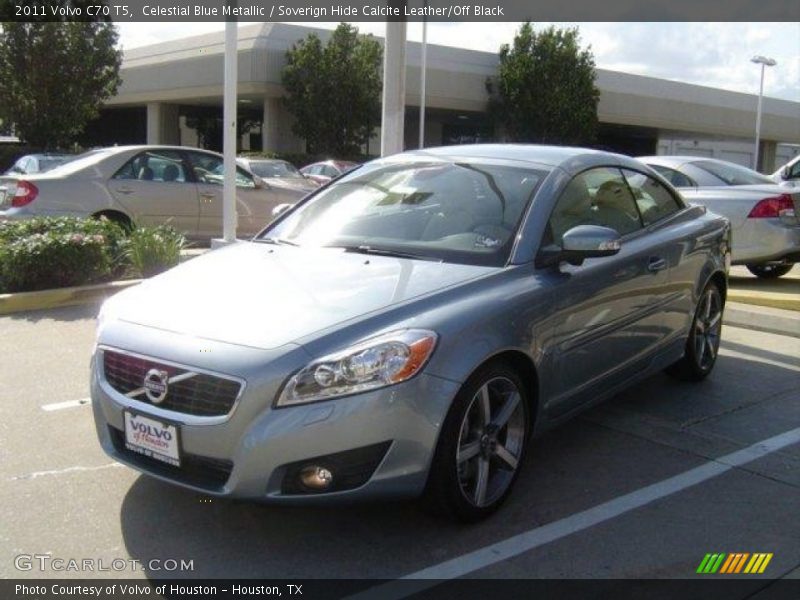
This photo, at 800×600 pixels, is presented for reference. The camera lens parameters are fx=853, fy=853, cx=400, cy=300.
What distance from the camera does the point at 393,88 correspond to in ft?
30.1

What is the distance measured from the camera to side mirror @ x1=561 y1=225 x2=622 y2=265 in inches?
158

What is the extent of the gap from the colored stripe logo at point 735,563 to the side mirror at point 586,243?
1.44 metres

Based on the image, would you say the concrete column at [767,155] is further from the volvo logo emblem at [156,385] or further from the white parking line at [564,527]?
the volvo logo emblem at [156,385]

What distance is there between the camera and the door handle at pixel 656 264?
4.90 m

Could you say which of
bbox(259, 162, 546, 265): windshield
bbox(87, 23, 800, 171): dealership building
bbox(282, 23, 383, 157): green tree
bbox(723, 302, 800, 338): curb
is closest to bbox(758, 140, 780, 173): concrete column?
bbox(87, 23, 800, 171): dealership building

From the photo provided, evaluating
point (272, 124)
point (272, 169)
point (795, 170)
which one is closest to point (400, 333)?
point (795, 170)

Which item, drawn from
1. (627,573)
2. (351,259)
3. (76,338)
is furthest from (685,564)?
(76,338)

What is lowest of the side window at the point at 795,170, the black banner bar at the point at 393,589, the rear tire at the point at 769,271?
the black banner bar at the point at 393,589

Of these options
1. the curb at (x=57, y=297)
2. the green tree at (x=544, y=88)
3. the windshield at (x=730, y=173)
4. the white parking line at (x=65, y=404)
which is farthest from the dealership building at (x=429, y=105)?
the white parking line at (x=65, y=404)

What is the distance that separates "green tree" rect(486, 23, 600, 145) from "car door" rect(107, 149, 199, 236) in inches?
1172

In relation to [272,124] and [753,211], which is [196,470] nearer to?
[753,211]

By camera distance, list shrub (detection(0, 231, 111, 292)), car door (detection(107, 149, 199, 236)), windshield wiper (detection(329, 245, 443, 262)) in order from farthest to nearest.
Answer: car door (detection(107, 149, 199, 236)) → shrub (detection(0, 231, 111, 292)) → windshield wiper (detection(329, 245, 443, 262))

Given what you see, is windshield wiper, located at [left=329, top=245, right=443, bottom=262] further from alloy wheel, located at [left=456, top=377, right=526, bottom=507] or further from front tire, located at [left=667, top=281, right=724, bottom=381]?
front tire, located at [left=667, top=281, right=724, bottom=381]

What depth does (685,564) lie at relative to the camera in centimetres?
A: 334
